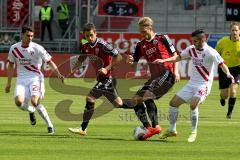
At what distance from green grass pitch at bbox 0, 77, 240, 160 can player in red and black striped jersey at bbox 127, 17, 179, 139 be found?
1.53ft


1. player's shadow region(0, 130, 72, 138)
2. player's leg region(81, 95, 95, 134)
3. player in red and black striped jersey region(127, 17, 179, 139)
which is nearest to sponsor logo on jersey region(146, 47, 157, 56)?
player in red and black striped jersey region(127, 17, 179, 139)

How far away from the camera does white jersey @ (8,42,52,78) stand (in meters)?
16.2

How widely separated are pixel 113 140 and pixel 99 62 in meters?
1.73

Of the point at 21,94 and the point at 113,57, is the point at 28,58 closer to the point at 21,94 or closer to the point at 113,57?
the point at 21,94

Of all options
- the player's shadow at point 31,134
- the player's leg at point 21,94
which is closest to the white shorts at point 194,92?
the player's shadow at point 31,134

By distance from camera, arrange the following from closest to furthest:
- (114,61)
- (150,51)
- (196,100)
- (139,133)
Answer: (196,100)
(139,133)
(150,51)
(114,61)

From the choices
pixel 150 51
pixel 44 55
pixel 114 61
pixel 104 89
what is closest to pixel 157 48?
pixel 150 51

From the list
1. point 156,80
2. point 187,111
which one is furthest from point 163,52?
point 187,111

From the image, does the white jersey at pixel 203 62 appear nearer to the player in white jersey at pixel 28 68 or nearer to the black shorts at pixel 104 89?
the black shorts at pixel 104 89

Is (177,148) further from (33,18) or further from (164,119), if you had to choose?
(33,18)

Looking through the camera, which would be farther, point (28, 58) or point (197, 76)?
point (28, 58)

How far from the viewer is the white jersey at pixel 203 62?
584 inches

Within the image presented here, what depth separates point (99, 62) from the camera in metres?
15.9

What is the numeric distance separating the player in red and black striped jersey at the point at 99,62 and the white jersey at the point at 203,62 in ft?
4.65
